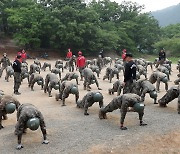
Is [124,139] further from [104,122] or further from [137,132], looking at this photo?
[104,122]

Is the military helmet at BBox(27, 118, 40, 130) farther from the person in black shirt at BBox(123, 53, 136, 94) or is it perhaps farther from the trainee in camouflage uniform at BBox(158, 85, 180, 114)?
the trainee in camouflage uniform at BBox(158, 85, 180, 114)

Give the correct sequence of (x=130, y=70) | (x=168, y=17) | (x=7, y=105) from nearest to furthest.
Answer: (x=7, y=105) < (x=130, y=70) < (x=168, y=17)

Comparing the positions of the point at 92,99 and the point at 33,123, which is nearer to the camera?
the point at 33,123

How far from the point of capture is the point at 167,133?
939cm

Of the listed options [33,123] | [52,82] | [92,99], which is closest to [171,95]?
[92,99]

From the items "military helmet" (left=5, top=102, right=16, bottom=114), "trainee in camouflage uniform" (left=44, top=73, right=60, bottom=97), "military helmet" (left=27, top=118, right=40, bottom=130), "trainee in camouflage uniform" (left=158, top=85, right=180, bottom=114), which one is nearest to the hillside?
"trainee in camouflage uniform" (left=44, top=73, right=60, bottom=97)

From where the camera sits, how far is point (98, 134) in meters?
9.40

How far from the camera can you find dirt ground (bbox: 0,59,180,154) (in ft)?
27.4

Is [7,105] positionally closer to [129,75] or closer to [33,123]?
[33,123]

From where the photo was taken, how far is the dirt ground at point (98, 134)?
8344 mm

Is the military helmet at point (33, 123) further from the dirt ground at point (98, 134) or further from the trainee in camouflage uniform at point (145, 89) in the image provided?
the trainee in camouflage uniform at point (145, 89)

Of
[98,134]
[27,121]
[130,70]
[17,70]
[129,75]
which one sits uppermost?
[130,70]

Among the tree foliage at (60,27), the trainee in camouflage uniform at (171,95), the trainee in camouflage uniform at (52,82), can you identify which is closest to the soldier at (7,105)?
the trainee in camouflage uniform at (52,82)

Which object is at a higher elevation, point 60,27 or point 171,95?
point 60,27
